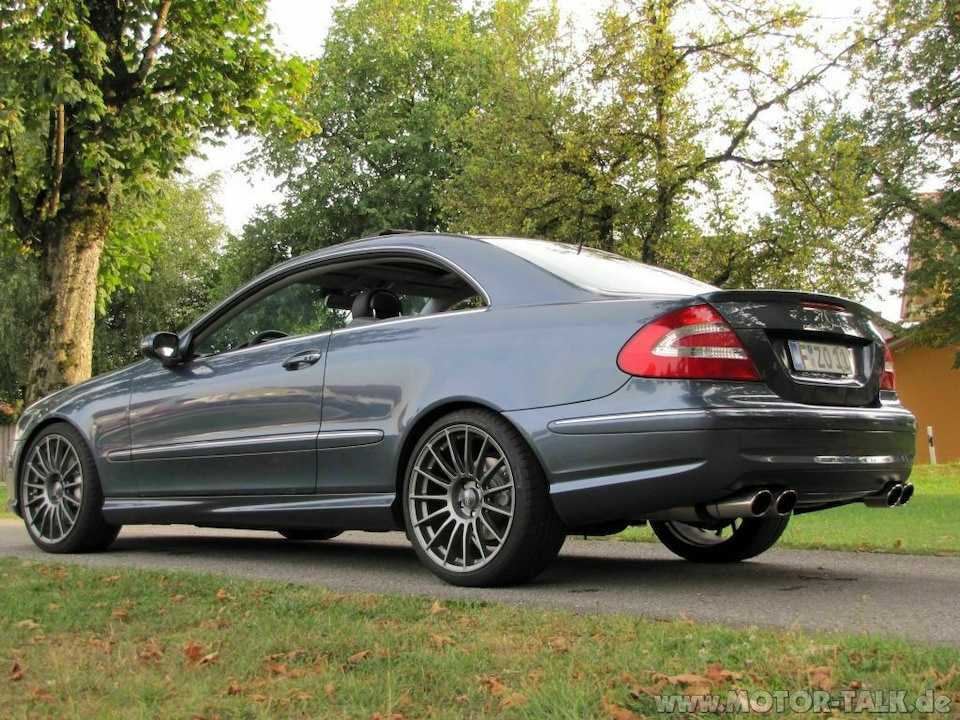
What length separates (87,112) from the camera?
48.1 feet

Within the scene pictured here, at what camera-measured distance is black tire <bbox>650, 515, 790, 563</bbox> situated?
19.3 feet

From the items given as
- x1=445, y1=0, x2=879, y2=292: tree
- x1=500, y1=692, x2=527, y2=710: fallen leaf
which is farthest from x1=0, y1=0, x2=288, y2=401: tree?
x1=500, y1=692, x2=527, y2=710: fallen leaf

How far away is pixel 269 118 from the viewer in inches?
696

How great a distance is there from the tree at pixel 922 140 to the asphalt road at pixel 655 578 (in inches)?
714

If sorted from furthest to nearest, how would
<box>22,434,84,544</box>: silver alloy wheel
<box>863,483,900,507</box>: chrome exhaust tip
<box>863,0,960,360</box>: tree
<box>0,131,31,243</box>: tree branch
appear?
1. <box>863,0,960,360</box>: tree
2. <box>0,131,31,243</box>: tree branch
3. <box>22,434,84,544</box>: silver alloy wheel
4. <box>863,483,900,507</box>: chrome exhaust tip

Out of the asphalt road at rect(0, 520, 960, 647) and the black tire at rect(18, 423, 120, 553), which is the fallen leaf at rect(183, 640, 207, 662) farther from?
the black tire at rect(18, 423, 120, 553)

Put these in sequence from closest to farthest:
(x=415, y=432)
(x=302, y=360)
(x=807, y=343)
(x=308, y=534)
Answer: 1. (x=807, y=343)
2. (x=415, y=432)
3. (x=302, y=360)
4. (x=308, y=534)

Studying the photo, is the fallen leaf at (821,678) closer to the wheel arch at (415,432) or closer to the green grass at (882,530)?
the wheel arch at (415,432)

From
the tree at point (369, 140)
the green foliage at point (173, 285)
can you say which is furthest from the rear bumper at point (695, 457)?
the tree at point (369, 140)

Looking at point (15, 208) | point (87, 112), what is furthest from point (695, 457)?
point (15, 208)

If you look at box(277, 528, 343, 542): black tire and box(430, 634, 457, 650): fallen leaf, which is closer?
box(430, 634, 457, 650): fallen leaf

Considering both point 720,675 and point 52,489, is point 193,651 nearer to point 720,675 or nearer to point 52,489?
point 720,675

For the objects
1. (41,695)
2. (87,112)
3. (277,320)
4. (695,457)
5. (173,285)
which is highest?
(173,285)

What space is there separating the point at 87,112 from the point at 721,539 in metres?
11.5
